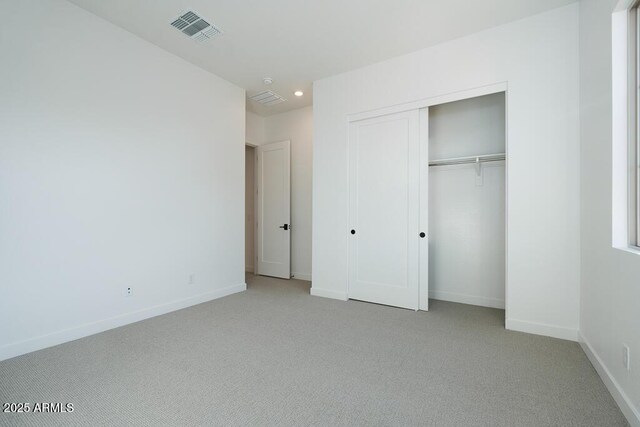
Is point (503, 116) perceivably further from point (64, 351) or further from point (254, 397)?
point (64, 351)

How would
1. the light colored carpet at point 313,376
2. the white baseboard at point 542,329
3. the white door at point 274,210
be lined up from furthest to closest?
1. the white door at point 274,210
2. the white baseboard at point 542,329
3. the light colored carpet at point 313,376

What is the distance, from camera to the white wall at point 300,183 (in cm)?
527

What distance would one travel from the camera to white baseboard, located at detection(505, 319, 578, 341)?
2.69 meters

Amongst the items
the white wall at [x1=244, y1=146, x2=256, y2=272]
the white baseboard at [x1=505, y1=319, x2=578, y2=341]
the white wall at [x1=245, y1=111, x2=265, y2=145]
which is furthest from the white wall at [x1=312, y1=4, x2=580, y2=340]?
the white wall at [x1=244, y1=146, x2=256, y2=272]

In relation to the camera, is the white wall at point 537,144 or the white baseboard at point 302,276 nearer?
the white wall at point 537,144

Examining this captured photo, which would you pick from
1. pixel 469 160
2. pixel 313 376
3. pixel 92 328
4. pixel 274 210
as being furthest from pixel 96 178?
pixel 469 160

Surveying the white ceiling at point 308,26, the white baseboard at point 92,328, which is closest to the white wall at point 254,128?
the white ceiling at point 308,26

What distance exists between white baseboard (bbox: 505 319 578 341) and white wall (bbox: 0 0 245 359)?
139 inches

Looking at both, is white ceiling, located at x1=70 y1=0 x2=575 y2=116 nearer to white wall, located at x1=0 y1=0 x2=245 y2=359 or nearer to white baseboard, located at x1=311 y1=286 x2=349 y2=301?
white wall, located at x1=0 y1=0 x2=245 y2=359

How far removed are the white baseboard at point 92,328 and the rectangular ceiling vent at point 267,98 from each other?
3055 millimetres

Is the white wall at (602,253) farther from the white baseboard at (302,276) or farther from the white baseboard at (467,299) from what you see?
the white baseboard at (302,276)

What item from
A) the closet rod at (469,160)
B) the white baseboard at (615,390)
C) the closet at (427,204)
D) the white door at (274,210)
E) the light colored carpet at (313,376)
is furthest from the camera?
the white door at (274,210)

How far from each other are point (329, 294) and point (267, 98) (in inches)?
127

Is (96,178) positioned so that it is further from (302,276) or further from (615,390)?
(615,390)
